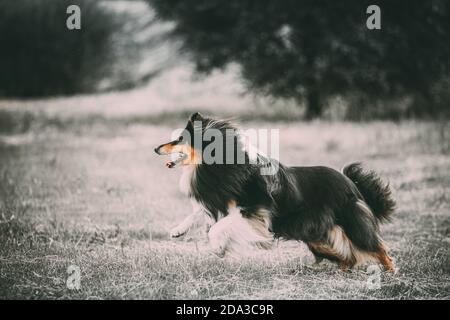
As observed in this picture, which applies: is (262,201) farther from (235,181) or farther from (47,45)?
(47,45)

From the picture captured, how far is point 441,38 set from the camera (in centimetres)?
1125

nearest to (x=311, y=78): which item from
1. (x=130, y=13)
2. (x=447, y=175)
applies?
(x=447, y=175)

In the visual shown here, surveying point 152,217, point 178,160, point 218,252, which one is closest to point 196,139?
point 178,160

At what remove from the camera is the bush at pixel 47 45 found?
12.9m

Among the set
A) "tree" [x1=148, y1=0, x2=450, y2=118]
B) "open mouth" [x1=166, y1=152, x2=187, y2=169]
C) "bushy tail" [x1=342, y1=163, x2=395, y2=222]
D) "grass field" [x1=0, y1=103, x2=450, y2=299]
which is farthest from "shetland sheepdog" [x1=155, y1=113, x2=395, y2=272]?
"tree" [x1=148, y1=0, x2=450, y2=118]

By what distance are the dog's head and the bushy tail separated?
1124 mm

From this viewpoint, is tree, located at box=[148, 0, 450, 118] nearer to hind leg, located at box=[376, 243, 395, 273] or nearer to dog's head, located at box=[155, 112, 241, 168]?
hind leg, located at box=[376, 243, 395, 273]

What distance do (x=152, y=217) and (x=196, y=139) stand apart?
7.76 feet

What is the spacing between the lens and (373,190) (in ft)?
16.1

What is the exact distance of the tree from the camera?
11.2m

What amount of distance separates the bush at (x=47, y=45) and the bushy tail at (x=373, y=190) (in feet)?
32.2
